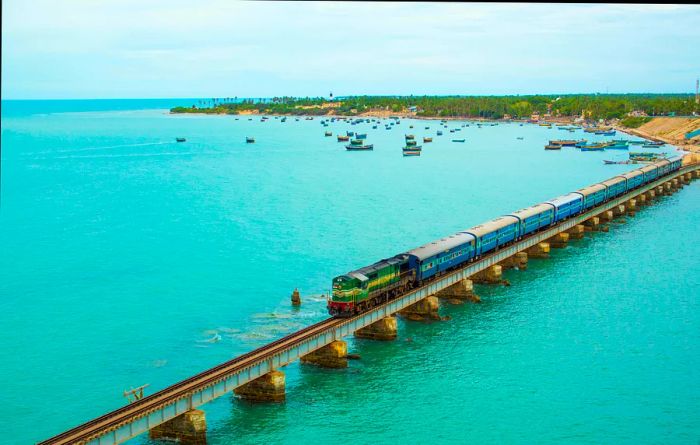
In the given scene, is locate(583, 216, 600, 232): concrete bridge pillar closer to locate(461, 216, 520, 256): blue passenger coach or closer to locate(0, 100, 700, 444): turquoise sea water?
locate(0, 100, 700, 444): turquoise sea water

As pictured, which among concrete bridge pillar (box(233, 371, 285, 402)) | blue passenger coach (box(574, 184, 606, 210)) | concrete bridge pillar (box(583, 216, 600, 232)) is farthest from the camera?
concrete bridge pillar (box(583, 216, 600, 232))

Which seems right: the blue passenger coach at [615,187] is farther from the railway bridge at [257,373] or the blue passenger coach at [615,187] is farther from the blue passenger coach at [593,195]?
the railway bridge at [257,373]

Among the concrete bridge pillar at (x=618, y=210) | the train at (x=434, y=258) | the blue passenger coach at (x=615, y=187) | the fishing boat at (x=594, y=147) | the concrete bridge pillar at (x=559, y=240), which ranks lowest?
the concrete bridge pillar at (x=559, y=240)

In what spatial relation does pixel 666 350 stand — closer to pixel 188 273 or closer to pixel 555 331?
pixel 555 331

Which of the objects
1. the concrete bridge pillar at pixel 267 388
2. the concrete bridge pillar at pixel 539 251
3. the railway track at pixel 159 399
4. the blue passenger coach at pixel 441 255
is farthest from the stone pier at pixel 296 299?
the concrete bridge pillar at pixel 539 251

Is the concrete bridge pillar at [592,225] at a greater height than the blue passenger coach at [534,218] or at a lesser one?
Result: lesser

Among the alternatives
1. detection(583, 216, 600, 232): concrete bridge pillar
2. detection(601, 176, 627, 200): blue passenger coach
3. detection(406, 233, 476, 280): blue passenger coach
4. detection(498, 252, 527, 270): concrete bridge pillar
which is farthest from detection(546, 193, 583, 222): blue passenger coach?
detection(406, 233, 476, 280): blue passenger coach
